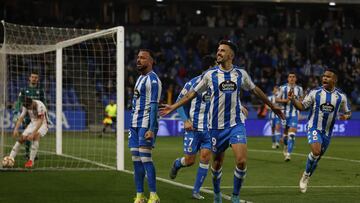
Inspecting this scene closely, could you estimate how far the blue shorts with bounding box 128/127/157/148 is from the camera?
11.4 m

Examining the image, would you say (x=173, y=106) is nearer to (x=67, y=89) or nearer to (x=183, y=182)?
(x=183, y=182)

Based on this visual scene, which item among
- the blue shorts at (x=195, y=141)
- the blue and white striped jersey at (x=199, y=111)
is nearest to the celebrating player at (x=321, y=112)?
the blue and white striped jersey at (x=199, y=111)

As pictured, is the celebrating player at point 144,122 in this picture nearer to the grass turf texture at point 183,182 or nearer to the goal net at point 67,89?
the grass turf texture at point 183,182

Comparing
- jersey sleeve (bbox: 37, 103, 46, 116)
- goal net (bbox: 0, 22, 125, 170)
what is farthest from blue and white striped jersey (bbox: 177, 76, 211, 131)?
jersey sleeve (bbox: 37, 103, 46, 116)

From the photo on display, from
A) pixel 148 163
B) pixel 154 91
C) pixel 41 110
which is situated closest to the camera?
pixel 154 91

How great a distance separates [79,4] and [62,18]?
141 cm

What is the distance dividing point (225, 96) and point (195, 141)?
2.08 m

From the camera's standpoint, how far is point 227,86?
35.5ft

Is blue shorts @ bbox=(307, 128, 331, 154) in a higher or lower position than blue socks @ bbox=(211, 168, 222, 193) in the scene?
higher

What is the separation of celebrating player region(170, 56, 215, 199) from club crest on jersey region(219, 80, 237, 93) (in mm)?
1597

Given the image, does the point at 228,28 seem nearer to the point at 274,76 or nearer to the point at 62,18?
the point at 274,76

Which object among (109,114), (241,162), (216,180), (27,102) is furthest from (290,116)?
(109,114)

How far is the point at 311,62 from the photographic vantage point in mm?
44625

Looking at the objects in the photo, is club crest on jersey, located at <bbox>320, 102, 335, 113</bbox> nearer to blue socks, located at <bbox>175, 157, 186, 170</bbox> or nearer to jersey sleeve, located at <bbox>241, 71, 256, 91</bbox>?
blue socks, located at <bbox>175, 157, 186, 170</bbox>
